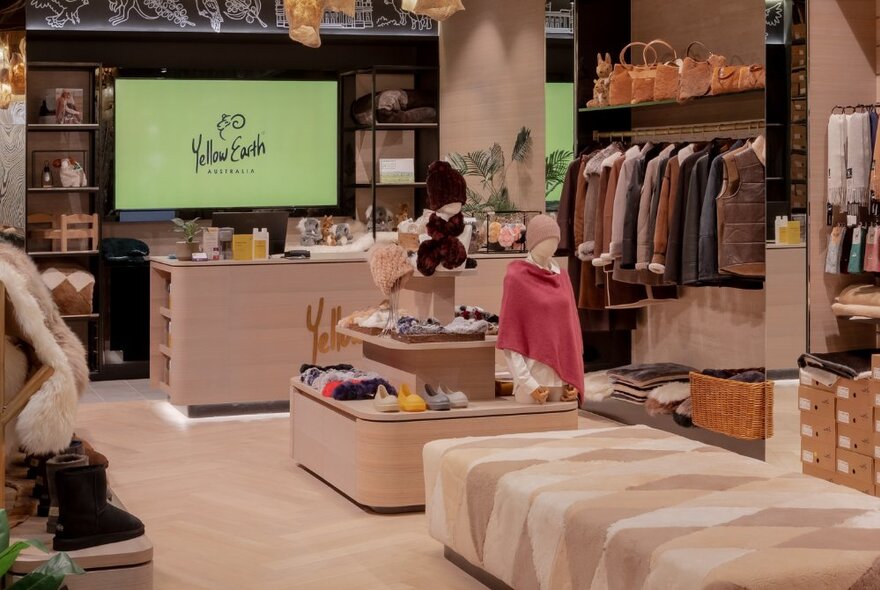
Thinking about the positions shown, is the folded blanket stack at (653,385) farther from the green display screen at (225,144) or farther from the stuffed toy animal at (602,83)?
the green display screen at (225,144)

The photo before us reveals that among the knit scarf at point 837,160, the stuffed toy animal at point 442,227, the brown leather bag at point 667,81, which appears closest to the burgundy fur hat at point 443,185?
the stuffed toy animal at point 442,227

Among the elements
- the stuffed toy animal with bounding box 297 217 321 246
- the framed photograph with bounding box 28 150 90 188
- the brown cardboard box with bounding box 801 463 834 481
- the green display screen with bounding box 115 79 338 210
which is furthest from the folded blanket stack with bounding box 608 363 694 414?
the framed photograph with bounding box 28 150 90 188

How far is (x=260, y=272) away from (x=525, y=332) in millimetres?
2696

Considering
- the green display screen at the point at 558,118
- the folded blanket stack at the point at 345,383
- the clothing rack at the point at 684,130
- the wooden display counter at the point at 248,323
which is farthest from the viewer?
the green display screen at the point at 558,118

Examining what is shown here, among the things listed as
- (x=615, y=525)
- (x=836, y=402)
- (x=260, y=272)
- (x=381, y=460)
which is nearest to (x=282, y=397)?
(x=260, y=272)

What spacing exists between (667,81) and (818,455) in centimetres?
266

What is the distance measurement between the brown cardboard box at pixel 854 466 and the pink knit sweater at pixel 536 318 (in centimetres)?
132

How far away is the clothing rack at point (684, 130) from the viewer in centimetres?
698

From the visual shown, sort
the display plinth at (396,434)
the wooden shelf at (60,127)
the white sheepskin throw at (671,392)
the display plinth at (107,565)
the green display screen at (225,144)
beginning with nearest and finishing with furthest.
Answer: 1. the display plinth at (107,565)
2. the display plinth at (396,434)
3. the white sheepskin throw at (671,392)
4. the wooden shelf at (60,127)
5. the green display screen at (225,144)

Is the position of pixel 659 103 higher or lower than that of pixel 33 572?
higher

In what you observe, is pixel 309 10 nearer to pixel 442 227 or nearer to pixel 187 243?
pixel 442 227

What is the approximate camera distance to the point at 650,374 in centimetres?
754

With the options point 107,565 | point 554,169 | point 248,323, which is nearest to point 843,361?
point 554,169

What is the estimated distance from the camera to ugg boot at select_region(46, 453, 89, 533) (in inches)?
149
